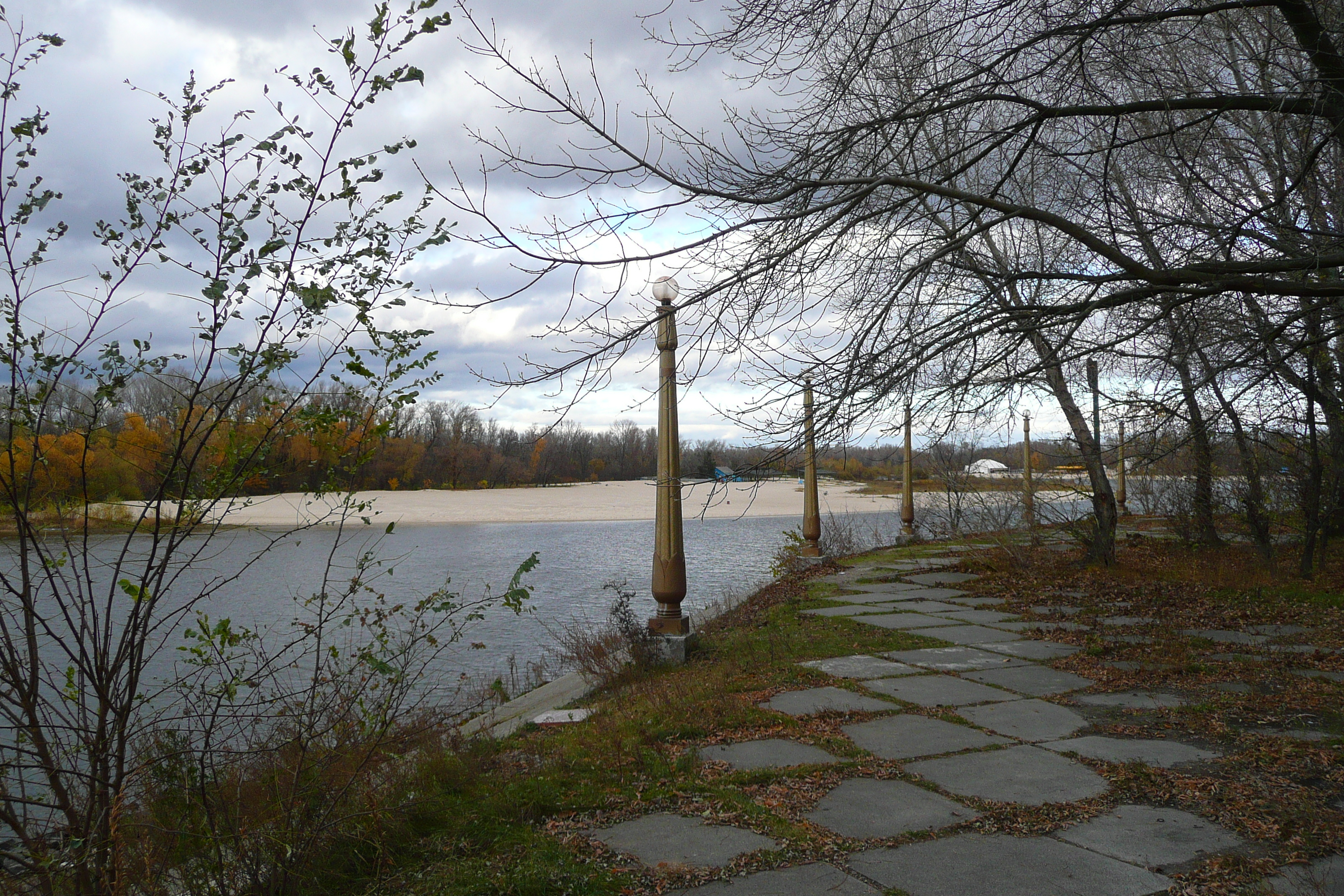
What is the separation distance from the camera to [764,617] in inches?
352

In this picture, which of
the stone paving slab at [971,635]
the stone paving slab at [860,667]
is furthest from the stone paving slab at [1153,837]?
the stone paving slab at [971,635]

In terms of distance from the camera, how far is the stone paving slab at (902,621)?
25.6 feet

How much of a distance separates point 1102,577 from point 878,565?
383 centimetres

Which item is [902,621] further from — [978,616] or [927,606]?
[927,606]

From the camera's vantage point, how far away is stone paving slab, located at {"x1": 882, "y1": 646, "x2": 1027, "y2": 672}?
5.99 m

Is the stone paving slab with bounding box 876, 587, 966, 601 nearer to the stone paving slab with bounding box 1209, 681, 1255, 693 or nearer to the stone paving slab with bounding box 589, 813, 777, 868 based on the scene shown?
the stone paving slab with bounding box 1209, 681, 1255, 693

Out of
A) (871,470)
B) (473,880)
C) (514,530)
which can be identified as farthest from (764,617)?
(514,530)

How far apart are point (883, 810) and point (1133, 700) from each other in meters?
2.49

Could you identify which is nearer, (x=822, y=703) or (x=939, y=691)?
(x=822, y=703)

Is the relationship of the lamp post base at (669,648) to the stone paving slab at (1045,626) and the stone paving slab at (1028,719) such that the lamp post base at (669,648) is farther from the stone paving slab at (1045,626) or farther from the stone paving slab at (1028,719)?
the stone paving slab at (1045,626)

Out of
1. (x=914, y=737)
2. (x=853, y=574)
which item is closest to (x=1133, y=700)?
(x=914, y=737)

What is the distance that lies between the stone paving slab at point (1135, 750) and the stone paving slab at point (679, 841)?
6.00ft

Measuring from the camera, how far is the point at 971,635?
732 centimetres

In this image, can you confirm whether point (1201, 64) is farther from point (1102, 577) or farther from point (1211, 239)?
point (1102, 577)
